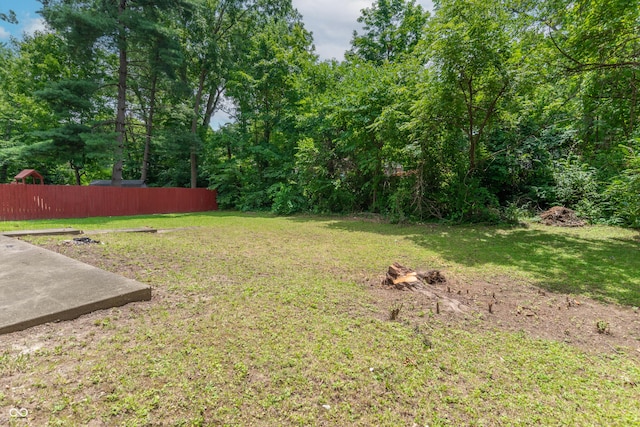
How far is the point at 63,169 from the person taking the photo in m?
20.3

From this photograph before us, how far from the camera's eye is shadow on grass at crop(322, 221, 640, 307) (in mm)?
3571

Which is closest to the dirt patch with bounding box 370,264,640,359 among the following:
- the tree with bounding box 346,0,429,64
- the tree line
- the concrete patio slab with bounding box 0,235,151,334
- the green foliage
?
the concrete patio slab with bounding box 0,235,151,334

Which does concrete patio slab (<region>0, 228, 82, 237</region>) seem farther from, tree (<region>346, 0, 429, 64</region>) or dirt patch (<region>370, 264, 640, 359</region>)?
tree (<region>346, 0, 429, 64</region>)

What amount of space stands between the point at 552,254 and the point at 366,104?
726 centimetres

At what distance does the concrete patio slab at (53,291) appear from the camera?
2.19m

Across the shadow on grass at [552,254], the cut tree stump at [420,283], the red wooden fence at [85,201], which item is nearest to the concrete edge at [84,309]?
the cut tree stump at [420,283]

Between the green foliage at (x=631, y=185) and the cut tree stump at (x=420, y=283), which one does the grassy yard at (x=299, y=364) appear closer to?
the cut tree stump at (x=420, y=283)

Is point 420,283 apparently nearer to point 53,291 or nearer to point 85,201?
point 53,291

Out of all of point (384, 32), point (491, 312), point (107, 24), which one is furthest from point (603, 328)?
point (384, 32)

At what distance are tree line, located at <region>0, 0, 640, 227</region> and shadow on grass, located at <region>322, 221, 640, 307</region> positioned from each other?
1192mm

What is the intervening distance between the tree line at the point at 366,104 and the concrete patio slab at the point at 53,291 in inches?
301

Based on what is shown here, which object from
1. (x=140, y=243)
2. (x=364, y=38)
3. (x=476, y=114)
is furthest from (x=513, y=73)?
(x=364, y=38)

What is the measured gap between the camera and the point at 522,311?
280 cm

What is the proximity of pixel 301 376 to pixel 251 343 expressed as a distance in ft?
1.69
